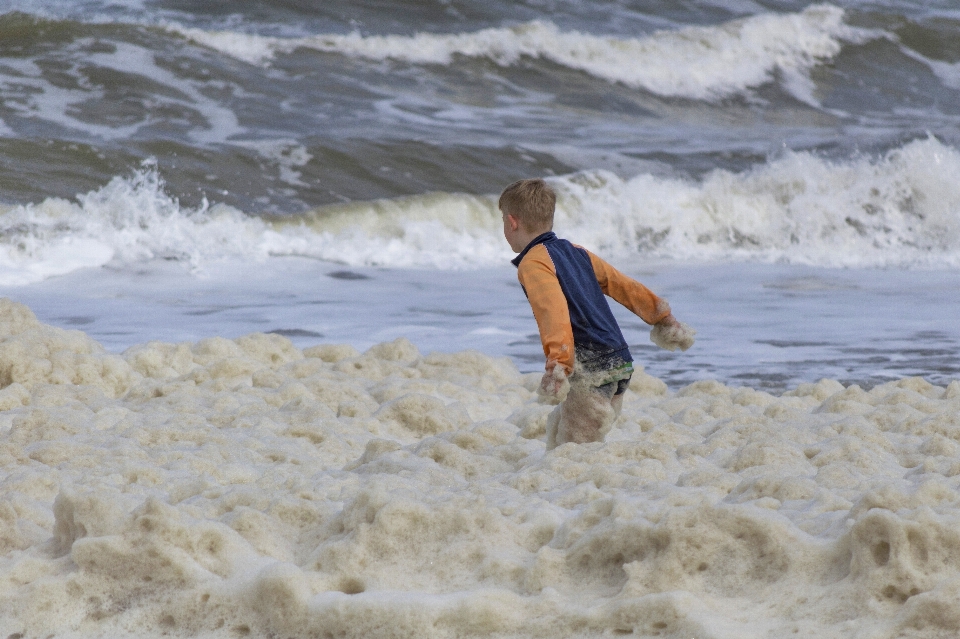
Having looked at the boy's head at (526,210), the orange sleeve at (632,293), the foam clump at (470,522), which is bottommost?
the foam clump at (470,522)

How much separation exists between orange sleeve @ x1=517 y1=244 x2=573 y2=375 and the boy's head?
0.24ft

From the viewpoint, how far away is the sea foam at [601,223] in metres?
8.29

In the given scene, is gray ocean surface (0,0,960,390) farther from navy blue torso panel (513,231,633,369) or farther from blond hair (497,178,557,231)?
blond hair (497,178,557,231)

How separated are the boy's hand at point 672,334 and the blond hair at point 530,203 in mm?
467

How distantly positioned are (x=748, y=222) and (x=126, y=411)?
8.47 meters

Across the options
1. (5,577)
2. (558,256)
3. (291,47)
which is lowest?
(5,577)

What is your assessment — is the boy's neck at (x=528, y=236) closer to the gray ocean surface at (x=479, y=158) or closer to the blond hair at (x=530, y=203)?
the blond hair at (x=530, y=203)

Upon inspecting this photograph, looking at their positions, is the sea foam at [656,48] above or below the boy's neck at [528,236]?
above

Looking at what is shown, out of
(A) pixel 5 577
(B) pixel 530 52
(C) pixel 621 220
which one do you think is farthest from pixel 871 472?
(B) pixel 530 52

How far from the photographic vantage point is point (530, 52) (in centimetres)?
1627

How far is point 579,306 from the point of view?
11.1 ft

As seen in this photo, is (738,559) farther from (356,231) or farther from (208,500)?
(356,231)

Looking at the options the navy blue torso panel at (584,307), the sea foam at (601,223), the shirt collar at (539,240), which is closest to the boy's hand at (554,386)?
the navy blue torso panel at (584,307)

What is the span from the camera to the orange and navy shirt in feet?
10.6
